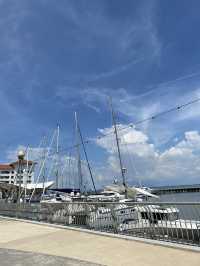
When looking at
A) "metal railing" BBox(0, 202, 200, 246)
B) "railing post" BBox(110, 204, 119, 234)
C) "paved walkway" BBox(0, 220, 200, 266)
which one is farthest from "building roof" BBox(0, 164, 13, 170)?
"paved walkway" BBox(0, 220, 200, 266)

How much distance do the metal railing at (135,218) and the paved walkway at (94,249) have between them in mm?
934

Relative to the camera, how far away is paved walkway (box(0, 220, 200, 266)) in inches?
258

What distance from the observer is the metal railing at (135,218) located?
9133mm

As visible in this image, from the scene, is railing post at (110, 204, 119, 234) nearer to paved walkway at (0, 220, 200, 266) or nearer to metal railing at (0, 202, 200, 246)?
metal railing at (0, 202, 200, 246)

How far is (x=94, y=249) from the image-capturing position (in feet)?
25.9

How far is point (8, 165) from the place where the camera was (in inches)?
5827

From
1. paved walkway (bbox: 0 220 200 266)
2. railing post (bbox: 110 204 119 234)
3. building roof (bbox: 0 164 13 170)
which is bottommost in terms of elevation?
paved walkway (bbox: 0 220 200 266)

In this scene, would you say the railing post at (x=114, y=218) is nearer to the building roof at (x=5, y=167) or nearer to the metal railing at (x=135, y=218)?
the metal railing at (x=135, y=218)

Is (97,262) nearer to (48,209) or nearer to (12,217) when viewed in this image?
(48,209)

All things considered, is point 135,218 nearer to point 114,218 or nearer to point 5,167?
point 114,218

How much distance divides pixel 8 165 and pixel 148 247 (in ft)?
484

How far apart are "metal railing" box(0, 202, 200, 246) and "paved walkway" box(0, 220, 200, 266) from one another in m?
0.93

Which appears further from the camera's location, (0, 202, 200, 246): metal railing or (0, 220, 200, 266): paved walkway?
(0, 202, 200, 246): metal railing

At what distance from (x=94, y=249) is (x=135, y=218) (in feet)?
12.4
